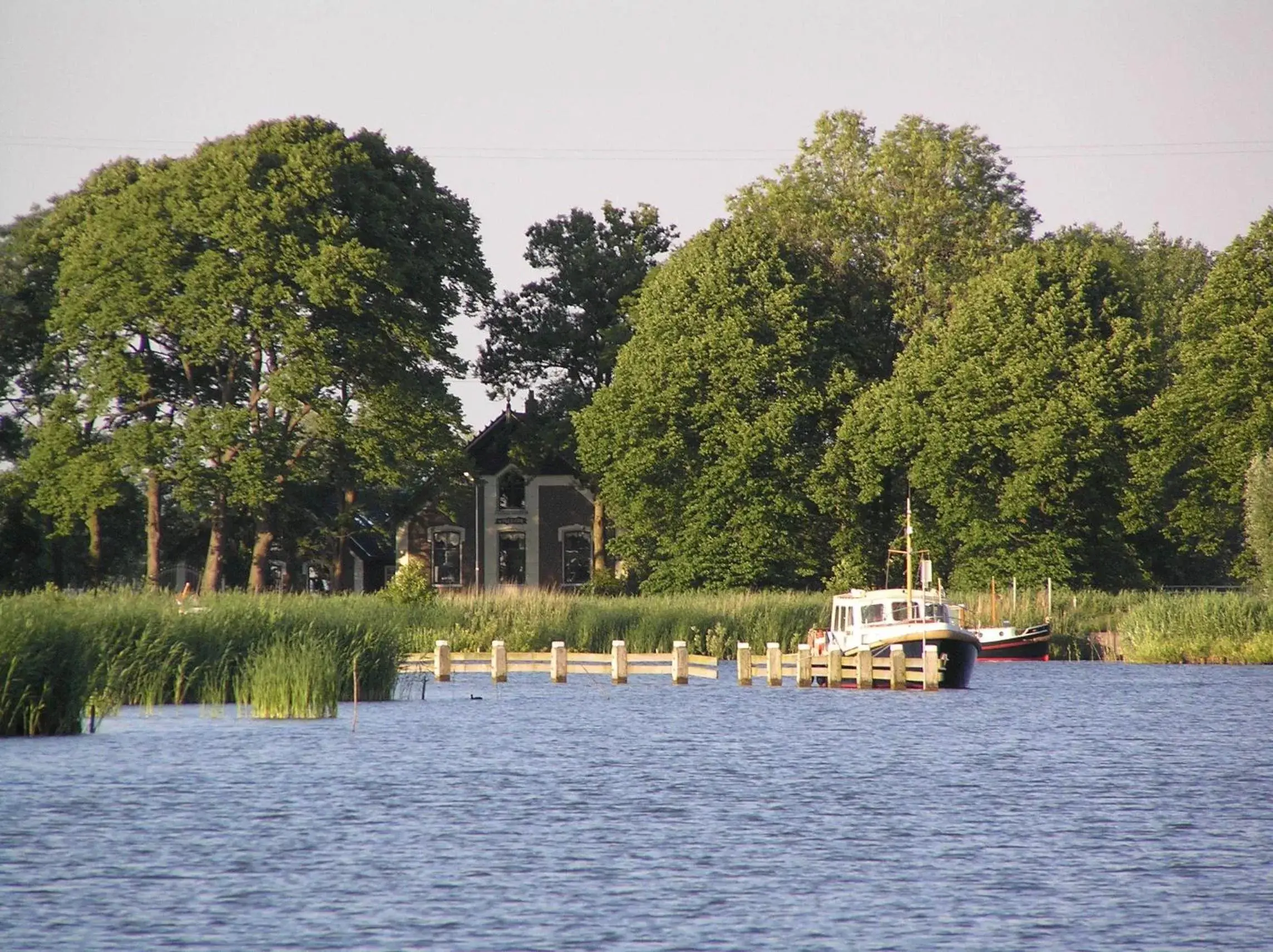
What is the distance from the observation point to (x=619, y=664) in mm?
44812

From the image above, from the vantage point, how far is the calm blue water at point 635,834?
1645cm

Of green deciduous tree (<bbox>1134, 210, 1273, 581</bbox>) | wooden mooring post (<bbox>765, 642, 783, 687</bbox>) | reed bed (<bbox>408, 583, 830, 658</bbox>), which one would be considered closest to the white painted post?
wooden mooring post (<bbox>765, 642, 783, 687</bbox>)

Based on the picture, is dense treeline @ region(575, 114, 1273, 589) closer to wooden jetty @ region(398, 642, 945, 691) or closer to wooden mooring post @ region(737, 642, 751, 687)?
wooden jetty @ region(398, 642, 945, 691)

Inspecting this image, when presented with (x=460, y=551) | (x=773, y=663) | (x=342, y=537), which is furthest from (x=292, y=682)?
(x=460, y=551)

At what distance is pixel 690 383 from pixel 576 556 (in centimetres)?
1762

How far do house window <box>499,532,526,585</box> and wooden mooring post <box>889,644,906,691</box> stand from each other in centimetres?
4309

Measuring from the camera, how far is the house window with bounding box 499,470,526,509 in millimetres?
86625

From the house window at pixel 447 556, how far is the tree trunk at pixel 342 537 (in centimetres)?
969

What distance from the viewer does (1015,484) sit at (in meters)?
67.4

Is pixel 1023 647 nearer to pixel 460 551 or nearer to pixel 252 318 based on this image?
pixel 252 318

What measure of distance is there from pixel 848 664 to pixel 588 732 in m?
12.6

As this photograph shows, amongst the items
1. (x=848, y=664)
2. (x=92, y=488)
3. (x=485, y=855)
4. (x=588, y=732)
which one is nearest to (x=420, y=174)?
(x=92, y=488)

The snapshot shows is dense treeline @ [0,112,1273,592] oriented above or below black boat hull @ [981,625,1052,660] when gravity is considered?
above

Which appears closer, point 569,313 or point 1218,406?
point 1218,406
